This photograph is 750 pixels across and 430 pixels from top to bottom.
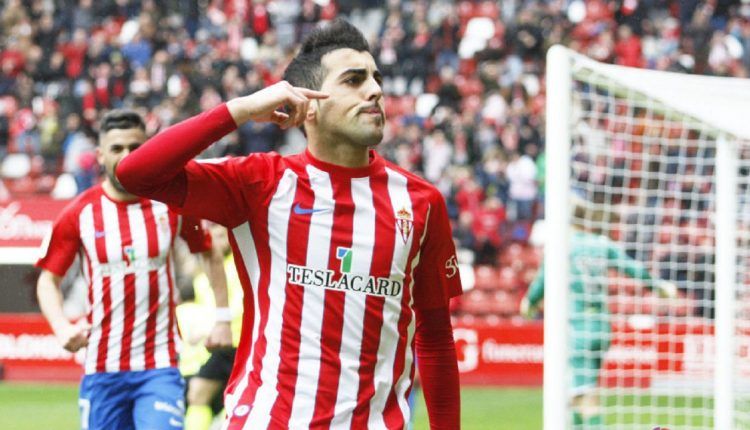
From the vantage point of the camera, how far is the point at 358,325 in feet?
13.2

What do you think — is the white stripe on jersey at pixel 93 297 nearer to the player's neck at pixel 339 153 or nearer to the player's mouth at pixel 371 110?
the player's neck at pixel 339 153

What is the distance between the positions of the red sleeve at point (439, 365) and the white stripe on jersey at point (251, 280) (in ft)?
1.93

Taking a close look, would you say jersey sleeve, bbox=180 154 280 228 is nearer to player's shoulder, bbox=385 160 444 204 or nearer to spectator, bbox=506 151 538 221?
player's shoulder, bbox=385 160 444 204

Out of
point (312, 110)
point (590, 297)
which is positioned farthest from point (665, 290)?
point (312, 110)

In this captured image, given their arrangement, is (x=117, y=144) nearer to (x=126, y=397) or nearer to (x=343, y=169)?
(x=126, y=397)

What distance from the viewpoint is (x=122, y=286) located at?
6406 mm

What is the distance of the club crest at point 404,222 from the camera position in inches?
163

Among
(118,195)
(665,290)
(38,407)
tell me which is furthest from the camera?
(38,407)

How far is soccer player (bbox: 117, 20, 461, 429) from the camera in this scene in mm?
3957

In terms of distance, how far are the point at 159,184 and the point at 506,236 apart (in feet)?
48.0

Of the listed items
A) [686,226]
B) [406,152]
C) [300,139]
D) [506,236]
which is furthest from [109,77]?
[686,226]

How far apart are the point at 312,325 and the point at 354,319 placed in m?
0.13

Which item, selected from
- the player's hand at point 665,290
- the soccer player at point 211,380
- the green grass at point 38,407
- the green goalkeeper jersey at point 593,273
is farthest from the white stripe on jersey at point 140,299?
the green grass at point 38,407

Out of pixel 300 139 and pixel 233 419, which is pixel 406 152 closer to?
pixel 300 139
